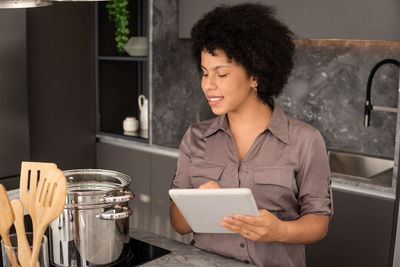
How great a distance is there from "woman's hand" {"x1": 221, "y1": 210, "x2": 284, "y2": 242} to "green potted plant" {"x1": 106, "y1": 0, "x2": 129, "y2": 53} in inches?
101

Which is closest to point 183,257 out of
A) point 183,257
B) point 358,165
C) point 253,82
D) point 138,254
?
point 183,257

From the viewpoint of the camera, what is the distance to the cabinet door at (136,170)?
3.52m

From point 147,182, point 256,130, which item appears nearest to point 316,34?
point 256,130

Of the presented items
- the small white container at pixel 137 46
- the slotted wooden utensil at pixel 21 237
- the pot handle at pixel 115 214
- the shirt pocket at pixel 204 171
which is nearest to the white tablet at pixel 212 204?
the pot handle at pixel 115 214

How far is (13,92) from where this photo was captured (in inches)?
121

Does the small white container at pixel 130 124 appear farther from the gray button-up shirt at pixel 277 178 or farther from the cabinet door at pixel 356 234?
the gray button-up shirt at pixel 277 178

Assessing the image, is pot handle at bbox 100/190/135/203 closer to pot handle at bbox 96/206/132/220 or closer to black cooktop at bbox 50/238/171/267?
pot handle at bbox 96/206/132/220

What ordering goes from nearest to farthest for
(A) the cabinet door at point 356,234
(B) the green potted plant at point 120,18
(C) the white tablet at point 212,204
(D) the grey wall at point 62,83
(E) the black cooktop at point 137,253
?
(C) the white tablet at point 212,204 < (E) the black cooktop at point 137,253 < (A) the cabinet door at point 356,234 < (D) the grey wall at point 62,83 < (B) the green potted plant at point 120,18

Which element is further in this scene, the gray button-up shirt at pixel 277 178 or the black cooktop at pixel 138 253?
the gray button-up shirt at pixel 277 178

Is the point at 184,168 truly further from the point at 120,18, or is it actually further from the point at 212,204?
the point at 120,18

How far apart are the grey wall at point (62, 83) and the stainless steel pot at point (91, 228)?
2.24 meters

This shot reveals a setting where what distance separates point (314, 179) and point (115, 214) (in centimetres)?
68

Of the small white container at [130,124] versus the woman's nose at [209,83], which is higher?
the woman's nose at [209,83]

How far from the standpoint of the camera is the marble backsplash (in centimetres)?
289
